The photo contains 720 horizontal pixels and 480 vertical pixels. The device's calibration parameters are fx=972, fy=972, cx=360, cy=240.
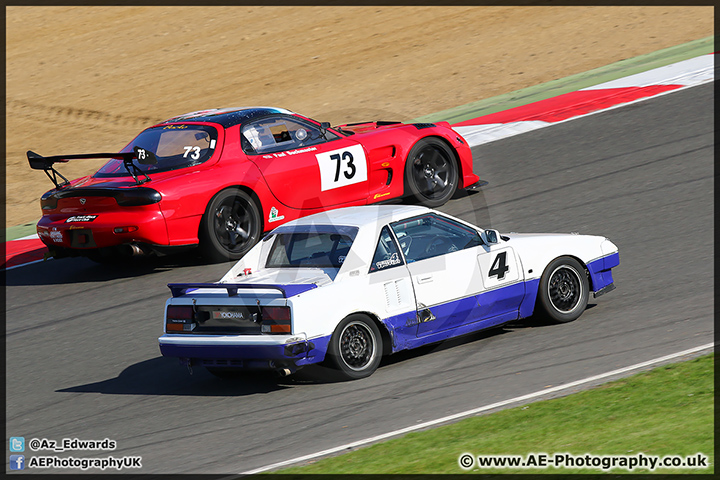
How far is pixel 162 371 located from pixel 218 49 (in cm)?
1744

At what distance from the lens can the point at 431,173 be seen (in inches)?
480

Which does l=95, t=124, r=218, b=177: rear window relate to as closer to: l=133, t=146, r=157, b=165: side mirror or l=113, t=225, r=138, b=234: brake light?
l=133, t=146, r=157, b=165: side mirror

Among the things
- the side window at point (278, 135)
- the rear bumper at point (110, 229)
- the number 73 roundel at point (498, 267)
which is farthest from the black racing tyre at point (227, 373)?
the side window at point (278, 135)

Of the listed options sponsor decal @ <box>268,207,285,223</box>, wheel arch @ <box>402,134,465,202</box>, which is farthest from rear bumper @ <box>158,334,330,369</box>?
wheel arch @ <box>402,134,465,202</box>

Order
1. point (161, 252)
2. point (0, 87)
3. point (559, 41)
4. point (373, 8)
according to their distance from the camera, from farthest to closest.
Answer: point (373, 8) < point (0, 87) < point (559, 41) < point (161, 252)

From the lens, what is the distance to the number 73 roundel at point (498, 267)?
791cm

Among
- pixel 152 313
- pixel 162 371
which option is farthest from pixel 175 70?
pixel 162 371

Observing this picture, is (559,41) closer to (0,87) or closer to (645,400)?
(0,87)

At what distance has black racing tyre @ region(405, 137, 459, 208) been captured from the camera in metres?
12.0

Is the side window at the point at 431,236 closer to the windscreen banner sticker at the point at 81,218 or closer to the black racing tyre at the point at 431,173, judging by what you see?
the black racing tyre at the point at 431,173

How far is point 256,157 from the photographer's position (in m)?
11.1

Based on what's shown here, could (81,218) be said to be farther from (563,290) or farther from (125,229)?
(563,290)

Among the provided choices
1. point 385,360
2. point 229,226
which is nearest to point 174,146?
point 229,226
